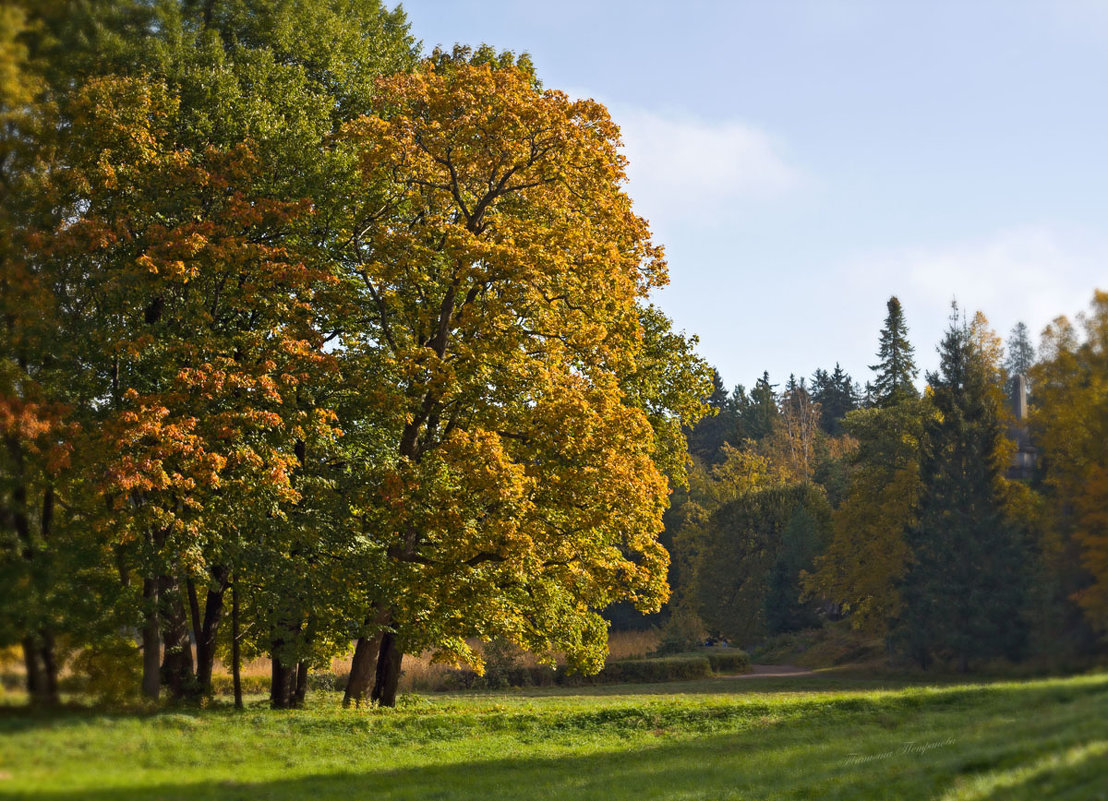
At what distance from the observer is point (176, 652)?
18609 mm

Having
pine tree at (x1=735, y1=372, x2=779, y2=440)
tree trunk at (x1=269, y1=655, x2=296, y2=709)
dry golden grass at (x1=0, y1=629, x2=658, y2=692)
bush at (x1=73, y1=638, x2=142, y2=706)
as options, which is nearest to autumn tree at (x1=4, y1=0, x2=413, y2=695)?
bush at (x1=73, y1=638, x2=142, y2=706)

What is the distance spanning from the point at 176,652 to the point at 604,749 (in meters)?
8.74

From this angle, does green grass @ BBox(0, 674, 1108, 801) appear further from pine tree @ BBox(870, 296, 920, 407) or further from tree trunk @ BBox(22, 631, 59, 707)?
pine tree @ BBox(870, 296, 920, 407)

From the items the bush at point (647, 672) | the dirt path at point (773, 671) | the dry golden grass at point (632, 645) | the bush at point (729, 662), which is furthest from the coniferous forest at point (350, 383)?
the dry golden grass at point (632, 645)

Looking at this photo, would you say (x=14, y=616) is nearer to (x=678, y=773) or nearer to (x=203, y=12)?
(x=678, y=773)

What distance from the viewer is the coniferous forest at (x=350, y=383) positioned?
1120 cm

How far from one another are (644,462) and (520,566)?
3498mm

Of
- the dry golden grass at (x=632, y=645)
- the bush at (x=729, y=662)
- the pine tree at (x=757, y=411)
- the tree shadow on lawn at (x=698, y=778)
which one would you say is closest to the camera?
the tree shadow on lawn at (x=698, y=778)

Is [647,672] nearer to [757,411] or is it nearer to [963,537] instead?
[963,537]

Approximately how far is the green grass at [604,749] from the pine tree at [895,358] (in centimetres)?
3324

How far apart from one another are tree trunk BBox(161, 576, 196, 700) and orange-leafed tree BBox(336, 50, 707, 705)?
3.69 m

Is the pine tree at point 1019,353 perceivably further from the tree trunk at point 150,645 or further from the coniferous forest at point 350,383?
the tree trunk at point 150,645
